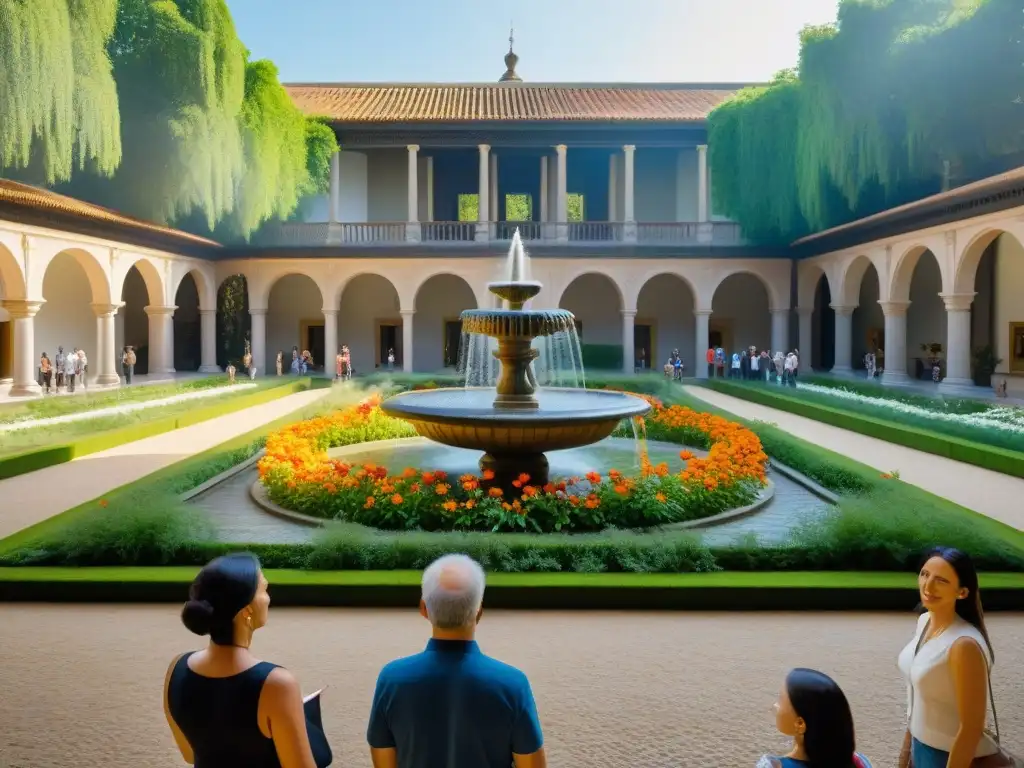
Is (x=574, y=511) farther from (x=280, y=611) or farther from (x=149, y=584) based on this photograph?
(x=149, y=584)

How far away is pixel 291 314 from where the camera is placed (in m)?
32.9

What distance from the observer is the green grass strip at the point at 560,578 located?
6188 mm

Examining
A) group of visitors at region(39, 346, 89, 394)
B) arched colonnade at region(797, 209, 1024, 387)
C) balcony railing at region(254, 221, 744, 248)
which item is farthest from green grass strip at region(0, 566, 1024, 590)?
balcony railing at region(254, 221, 744, 248)

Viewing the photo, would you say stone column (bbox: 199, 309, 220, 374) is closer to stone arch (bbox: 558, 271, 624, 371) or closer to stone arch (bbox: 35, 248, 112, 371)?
stone arch (bbox: 35, 248, 112, 371)

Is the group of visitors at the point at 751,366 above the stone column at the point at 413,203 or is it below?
below

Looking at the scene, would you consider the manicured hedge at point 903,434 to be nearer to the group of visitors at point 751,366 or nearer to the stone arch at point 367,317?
the group of visitors at point 751,366

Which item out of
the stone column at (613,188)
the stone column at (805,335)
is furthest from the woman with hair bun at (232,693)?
the stone column at (613,188)

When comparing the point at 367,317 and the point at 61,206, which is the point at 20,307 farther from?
the point at 367,317

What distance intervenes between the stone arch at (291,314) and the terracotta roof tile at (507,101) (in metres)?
6.39

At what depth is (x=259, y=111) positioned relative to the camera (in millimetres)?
26312

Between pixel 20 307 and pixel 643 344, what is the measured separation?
69.8 ft

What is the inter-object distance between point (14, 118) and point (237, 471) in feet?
32.2

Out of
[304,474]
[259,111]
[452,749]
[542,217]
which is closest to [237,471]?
[304,474]

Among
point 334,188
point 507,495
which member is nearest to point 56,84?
point 334,188
